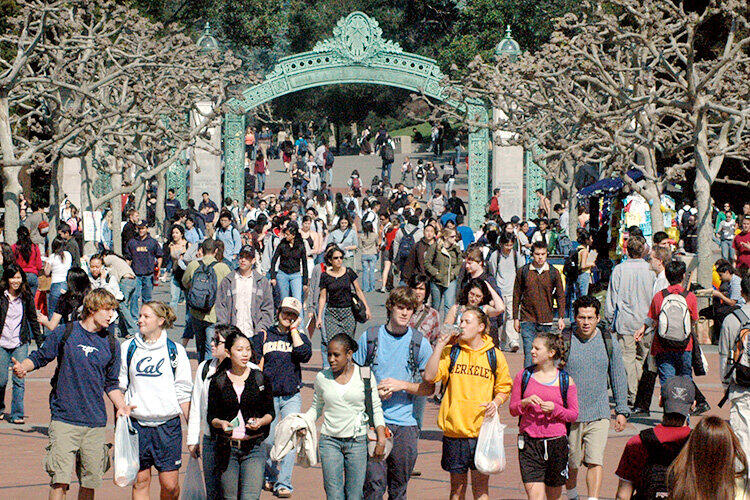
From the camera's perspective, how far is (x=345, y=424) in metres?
7.96

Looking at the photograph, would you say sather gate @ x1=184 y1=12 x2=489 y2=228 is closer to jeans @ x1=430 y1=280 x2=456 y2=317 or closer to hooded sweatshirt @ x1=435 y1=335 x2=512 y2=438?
jeans @ x1=430 y1=280 x2=456 y2=317

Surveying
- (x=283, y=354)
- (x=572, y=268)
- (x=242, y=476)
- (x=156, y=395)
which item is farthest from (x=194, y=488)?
(x=572, y=268)

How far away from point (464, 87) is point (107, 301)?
22.3m

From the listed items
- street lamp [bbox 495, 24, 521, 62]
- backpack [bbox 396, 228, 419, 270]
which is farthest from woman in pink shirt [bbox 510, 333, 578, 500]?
street lamp [bbox 495, 24, 521, 62]

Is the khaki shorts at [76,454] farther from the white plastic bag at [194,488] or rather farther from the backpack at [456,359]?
the backpack at [456,359]

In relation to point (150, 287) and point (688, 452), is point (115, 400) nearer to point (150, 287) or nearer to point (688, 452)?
point (688, 452)

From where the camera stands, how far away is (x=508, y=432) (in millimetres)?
11711

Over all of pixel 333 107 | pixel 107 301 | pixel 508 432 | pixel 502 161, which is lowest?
pixel 508 432

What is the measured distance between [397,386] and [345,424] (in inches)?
20.1

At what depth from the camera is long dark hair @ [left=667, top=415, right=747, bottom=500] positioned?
5.56 meters

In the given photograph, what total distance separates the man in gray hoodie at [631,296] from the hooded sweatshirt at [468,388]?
15.2 feet

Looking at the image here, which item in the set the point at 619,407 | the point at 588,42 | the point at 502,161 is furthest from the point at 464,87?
the point at 619,407

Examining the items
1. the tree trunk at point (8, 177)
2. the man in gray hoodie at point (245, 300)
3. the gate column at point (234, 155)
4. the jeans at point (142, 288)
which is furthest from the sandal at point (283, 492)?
the gate column at point (234, 155)

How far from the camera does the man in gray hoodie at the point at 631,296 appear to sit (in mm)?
12773
